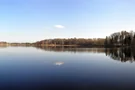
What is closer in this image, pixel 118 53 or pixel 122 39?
pixel 118 53

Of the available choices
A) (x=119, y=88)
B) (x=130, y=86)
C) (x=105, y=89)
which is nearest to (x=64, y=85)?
(x=105, y=89)

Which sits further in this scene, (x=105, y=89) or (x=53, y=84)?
(x=53, y=84)

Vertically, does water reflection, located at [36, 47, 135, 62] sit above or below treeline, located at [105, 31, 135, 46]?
below

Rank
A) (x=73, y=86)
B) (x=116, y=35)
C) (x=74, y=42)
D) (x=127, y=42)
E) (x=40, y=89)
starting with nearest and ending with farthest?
(x=40, y=89), (x=73, y=86), (x=127, y=42), (x=116, y=35), (x=74, y=42)

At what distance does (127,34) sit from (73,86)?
8175 cm

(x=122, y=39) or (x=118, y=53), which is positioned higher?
(x=122, y=39)

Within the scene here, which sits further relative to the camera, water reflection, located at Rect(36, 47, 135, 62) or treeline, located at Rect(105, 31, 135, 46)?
treeline, located at Rect(105, 31, 135, 46)

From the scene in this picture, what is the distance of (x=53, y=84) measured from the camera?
29.9ft

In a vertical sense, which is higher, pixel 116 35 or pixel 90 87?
pixel 116 35

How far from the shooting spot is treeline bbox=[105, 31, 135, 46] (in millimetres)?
78537

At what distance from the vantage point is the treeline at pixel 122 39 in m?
78.5

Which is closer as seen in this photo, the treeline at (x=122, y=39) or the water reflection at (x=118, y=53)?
the water reflection at (x=118, y=53)

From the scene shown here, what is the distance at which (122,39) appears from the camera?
87.5 m

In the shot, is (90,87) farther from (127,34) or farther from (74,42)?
(74,42)
